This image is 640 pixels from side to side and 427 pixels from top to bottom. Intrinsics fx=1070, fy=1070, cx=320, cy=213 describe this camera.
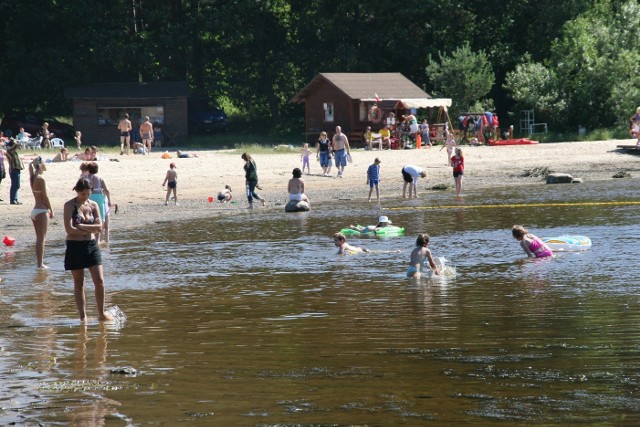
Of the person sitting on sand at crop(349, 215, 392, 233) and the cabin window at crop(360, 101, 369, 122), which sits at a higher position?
the cabin window at crop(360, 101, 369, 122)

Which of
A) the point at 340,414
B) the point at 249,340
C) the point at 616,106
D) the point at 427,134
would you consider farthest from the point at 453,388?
the point at 616,106

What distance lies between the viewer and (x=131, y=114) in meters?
50.6

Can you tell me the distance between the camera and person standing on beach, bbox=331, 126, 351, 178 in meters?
34.7

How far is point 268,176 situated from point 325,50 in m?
23.3

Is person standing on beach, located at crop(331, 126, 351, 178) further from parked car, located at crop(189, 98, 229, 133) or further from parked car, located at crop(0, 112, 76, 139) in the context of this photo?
parked car, located at crop(0, 112, 76, 139)

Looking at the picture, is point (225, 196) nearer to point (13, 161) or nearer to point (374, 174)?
point (374, 174)

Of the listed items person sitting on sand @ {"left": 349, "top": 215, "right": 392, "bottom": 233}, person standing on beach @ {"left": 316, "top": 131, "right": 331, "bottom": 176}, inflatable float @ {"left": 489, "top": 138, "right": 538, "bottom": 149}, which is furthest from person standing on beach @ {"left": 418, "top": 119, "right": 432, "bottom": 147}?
person sitting on sand @ {"left": 349, "top": 215, "right": 392, "bottom": 233}

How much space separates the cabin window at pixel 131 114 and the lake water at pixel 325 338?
29.5m

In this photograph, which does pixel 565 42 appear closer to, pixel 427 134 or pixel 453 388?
pixel 427 134

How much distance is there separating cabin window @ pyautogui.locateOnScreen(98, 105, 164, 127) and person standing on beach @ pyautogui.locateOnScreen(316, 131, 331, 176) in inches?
643

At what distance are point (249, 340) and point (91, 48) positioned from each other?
145 ft

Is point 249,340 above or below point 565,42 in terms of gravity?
below

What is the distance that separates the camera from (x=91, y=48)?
174 feet

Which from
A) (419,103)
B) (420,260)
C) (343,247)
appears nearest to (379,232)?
(343,247)
